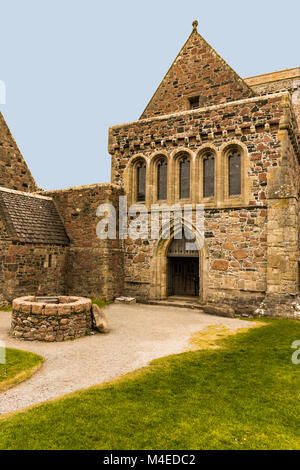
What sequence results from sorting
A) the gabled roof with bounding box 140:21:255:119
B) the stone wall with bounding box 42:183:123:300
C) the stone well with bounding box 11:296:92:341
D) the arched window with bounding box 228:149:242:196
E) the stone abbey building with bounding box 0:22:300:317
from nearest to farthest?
the stone well with bounding box 11:296:92:341, the stone abbey building with bounding box 0:22:300:317, the arched window with bounding box 228:149:242:196, the stone wall with bounding box 42:183:123:300, the gabled roof with bounding box 140:21:255:119

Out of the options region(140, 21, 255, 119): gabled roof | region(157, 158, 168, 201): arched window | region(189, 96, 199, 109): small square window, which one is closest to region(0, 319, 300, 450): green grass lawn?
region(157, 158, 168, 201): arched window

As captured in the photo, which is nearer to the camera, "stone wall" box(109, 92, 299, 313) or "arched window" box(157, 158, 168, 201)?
"stone wall" box(109, 92, 299, 313)

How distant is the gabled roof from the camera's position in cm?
1473

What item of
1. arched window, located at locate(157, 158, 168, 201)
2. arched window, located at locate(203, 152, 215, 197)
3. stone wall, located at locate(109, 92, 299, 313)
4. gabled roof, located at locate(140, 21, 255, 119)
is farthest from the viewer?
arched window, located at locate(157, 158, 168, 201)

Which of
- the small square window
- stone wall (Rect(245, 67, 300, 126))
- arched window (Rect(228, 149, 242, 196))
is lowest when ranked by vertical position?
arched window (Rect(228, 149, 242, 196))

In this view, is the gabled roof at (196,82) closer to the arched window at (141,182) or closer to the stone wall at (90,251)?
the arched window at (141,182)

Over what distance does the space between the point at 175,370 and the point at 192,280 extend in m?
9.43

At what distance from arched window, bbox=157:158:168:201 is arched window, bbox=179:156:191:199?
2.40 feet

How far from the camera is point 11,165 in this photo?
18.5 meters

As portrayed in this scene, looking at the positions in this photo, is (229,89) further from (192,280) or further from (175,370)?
(175,370)

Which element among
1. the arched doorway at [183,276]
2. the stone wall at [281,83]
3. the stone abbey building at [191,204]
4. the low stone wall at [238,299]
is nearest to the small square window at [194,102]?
the stone abbey building at [191,204]

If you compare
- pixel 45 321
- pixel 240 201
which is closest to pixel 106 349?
pixel 45 321

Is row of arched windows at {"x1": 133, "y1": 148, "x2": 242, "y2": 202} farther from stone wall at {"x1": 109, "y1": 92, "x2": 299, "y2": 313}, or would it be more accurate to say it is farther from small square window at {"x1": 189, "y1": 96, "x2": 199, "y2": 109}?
small square window at {"x1": 189, "y1": 96, "x2": 199, "y2": 109}

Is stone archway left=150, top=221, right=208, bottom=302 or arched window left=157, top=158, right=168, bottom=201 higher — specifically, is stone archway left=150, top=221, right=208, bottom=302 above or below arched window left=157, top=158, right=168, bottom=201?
below
